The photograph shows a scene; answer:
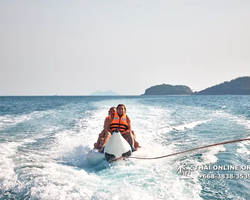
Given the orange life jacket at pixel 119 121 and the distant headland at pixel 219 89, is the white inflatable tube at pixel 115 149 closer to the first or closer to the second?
the orange life jacket at pixel 119 121

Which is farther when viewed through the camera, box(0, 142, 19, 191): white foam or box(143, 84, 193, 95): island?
box(143, 84, 193, 95): island

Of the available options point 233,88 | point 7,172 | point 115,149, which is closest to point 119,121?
point 115,149

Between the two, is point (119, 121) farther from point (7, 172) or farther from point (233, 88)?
point (233, 88)

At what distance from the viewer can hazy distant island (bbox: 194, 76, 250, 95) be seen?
96.8m

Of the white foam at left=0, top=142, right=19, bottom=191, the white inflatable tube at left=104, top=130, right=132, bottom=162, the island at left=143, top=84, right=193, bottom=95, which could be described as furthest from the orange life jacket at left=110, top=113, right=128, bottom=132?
the island at left=143, top=84, right=193, bottom=95

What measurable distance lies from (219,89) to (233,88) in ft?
22.5

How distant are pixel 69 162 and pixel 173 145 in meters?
3.37

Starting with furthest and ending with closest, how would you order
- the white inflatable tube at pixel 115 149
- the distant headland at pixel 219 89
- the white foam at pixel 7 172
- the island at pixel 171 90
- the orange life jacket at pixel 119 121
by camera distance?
the island at pixel 171 90
the distant headland at pixel 219 89
the orange life jacket at pixel 119 121
the white inflatable tube at pixel 115 149
the white foam at pixel 7 172

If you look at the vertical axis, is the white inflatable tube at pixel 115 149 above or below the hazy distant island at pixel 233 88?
below

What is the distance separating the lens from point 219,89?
4245 inches

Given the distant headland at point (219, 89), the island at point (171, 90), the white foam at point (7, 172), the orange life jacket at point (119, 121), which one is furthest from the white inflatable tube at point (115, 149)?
the island at point (171, 90)

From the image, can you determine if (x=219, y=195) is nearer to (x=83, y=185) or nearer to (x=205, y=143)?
(x=83, y=185)

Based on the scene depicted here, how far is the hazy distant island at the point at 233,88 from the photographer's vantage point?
9675cm

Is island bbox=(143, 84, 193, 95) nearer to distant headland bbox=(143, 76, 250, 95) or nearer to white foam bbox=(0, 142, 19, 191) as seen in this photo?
distant headland bbox=(143, 76, 250, 95)
